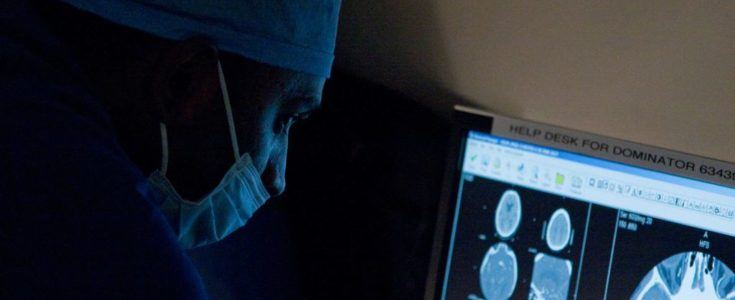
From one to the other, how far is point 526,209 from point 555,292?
96 millimetres

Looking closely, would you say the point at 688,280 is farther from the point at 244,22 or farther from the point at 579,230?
the point at 244,22

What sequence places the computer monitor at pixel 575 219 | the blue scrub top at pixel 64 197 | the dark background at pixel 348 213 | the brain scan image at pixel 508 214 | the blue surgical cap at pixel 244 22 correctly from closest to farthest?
the blue scrub top at pixel 64 197 < the blue surgical cap at pixel 244 22 < the computer monitor at pixel 575 219 < the brain scan image at pixel 508 214 < the dark background at pixel 348 213

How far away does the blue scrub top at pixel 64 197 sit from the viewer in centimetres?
62

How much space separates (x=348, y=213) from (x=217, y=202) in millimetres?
410

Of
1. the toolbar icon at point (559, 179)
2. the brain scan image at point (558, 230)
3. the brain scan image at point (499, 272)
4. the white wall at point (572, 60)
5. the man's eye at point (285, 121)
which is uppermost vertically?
the white wall at point (572, 60)

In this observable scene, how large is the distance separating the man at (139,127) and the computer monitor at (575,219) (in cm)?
22

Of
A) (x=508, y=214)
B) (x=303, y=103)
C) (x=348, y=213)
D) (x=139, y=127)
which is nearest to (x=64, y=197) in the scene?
(x=139, y=127)

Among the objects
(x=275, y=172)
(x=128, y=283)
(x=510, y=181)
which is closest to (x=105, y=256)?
(x=128, y=283)

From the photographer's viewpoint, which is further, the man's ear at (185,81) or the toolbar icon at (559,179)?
the toolbar icon at (559,179)

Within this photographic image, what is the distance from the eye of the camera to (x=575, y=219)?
36.9 inches

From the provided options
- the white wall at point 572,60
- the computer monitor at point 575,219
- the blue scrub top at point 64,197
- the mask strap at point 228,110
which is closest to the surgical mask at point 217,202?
the mask strap at point 228,110

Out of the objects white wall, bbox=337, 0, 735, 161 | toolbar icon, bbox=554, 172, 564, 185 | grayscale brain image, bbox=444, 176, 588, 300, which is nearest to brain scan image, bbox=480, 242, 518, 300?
grayscale brain image, bbox=444, 176, 588, 300

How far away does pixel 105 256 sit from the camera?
0.65 metres

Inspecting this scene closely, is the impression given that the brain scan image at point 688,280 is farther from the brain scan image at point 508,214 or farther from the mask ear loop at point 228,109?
the mask ear loop at point 228,109
